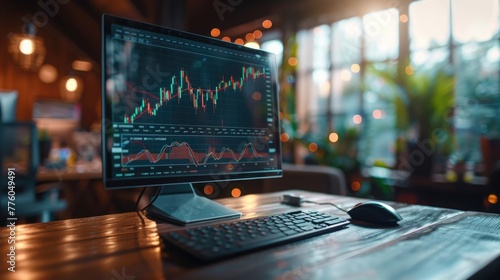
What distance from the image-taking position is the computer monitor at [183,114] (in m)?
0.78

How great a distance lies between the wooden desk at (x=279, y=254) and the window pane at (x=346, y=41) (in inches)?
109

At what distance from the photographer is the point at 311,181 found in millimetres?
2020

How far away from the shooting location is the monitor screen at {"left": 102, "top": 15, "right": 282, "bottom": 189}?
30.7 inches

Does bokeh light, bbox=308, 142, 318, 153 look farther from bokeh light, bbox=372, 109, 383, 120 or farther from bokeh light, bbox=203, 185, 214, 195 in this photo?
bokeh light, bbox=203, 185, 214, 195

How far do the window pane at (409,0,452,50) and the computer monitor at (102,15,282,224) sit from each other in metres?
2.34

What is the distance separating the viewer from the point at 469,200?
7.98ft

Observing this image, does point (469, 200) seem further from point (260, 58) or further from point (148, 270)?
point (148, 270)

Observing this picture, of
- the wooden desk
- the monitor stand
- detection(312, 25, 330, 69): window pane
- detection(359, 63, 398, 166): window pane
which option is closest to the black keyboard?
the wooden desk

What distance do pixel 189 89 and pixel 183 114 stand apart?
0.07 meters

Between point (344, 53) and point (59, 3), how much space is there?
14.4 ft

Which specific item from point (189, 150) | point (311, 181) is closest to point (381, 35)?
point (311, 181)

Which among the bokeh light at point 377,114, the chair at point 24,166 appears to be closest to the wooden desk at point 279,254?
the chair at point 24,166

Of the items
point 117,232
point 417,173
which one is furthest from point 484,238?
point 417,173

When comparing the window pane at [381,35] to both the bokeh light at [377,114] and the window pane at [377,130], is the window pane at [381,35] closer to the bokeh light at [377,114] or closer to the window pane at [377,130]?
the window pane at [377,130]
